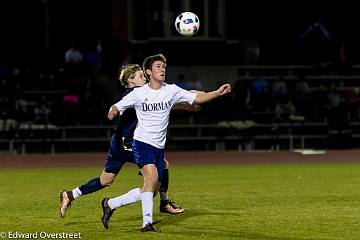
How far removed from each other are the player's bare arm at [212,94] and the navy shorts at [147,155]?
0.81 m

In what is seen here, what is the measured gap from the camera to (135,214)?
46.1 ft

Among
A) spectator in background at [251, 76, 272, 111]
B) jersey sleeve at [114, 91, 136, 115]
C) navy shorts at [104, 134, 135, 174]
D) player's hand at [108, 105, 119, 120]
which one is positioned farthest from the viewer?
spectator in background at [251, 76, 272, 111]

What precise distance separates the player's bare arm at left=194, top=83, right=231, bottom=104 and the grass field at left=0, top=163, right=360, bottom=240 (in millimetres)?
1610

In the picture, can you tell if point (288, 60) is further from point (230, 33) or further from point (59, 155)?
point (59, 155)

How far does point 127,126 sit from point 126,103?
80 cm

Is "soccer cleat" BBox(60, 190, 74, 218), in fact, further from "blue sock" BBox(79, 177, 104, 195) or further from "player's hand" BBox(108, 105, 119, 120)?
"player's hand" BBox(108, 105, 119, 120)

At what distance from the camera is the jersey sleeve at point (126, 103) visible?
12242mm

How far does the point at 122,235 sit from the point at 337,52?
24449mm

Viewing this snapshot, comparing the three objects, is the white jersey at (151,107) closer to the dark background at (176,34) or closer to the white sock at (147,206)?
the white sock at (147,206)

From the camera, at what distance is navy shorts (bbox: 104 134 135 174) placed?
1306 centimetres

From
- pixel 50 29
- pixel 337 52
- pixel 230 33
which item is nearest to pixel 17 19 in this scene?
pixel 50 29

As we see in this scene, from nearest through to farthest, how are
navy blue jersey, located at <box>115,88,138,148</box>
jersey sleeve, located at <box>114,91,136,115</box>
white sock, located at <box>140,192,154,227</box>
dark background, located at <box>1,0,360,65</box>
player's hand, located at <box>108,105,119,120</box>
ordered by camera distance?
white sock, located at <box>140,192,154,227</box>, player's hand, located at <box>108,105,119,120</box>, jersey sleeve, located at <box>114,91,136,115</box>, navy blue jersey, located at <box>115,88,138,148</box>, dark background, located at <box>1,0,360,65</box>

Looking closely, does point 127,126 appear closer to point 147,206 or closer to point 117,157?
point 117,157

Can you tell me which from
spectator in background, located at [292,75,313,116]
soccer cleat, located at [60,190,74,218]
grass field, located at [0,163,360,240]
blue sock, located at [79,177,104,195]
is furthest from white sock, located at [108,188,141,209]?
spectator in background, located at [292,75,313,116]
